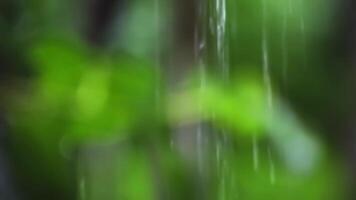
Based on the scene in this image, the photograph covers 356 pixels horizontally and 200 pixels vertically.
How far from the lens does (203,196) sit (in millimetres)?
1494

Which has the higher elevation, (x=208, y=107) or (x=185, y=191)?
(x=208, y=107)

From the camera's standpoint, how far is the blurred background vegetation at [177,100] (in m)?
1.42

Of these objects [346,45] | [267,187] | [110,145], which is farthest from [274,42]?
[110,145]

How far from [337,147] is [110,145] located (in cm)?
33

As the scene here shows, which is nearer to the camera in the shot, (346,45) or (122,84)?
(122,84)

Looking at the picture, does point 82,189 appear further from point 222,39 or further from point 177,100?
point 222,39

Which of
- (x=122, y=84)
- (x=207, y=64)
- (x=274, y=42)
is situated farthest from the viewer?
(x=274, y=42)

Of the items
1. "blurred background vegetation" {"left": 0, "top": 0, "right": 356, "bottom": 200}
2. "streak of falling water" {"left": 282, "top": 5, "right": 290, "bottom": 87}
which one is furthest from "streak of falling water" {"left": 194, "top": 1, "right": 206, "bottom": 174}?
"streak of falling water" {"left": 282, "top": 5, "right": 290, "bottom": 87}

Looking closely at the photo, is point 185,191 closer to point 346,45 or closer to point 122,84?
point 122,84

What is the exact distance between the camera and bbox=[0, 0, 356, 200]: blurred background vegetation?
1415mm

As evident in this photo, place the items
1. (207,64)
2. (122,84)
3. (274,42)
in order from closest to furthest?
(122,84) → (207,64) → (274,42)

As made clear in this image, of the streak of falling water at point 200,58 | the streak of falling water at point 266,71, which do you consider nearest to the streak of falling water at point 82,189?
the streak of falling water at point 200,58

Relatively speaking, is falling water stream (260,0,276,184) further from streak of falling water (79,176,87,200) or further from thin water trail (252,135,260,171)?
streak of falling water (79,176,87,200)

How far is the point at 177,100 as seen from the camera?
147 cm
